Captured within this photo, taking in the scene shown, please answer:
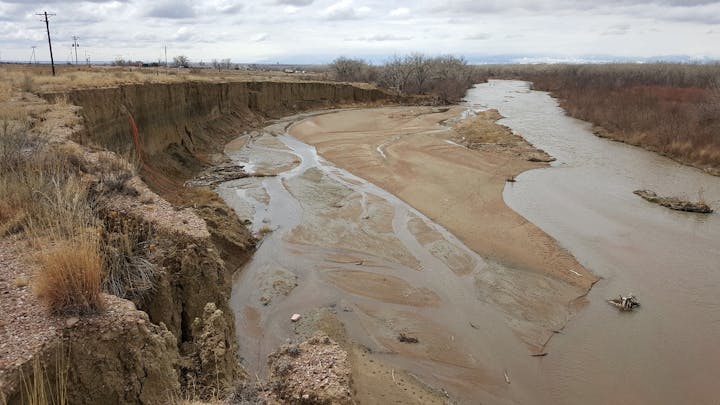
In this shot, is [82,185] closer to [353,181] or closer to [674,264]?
[353,181]

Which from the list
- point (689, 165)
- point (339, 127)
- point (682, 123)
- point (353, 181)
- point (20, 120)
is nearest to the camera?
point (20, 120)

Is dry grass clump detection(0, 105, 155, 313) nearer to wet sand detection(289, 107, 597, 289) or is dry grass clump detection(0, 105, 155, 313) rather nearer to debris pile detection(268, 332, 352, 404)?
debris pile detection(268, 332, 352, 404)

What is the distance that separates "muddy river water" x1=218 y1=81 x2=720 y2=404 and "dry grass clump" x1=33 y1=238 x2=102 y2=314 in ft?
12.9

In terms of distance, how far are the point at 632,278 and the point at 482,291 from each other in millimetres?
4350

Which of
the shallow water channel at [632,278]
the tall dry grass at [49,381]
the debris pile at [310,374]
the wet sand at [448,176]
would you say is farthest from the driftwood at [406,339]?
the tall dry grass at [49,381]

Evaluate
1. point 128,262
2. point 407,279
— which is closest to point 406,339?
point 407,279

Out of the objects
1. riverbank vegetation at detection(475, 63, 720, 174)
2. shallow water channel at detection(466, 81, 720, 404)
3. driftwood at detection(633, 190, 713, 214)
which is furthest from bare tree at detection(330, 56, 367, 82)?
driftwood at detection(633, 190, 713, 214)

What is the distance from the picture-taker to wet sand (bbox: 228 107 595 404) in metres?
8.38

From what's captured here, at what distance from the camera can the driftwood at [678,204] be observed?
1764 cm

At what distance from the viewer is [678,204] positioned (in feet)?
59.2

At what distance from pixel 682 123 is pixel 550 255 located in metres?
24.0

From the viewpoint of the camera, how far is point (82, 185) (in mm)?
7609

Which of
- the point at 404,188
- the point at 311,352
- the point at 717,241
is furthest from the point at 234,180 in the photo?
the point at 717,241

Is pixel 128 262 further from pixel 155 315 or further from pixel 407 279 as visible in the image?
pixel 407 279
